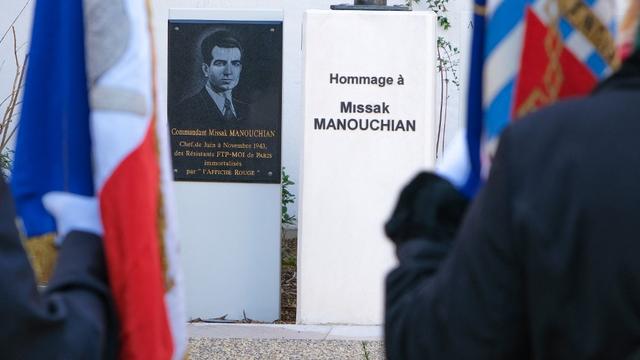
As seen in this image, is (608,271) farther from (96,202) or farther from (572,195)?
(96,202)

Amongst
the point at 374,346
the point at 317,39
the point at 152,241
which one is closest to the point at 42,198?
the point at 152,241

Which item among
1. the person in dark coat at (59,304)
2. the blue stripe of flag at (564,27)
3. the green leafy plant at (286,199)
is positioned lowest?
the green leafy plant at (286,199)

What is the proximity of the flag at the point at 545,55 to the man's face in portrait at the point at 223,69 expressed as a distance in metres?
5.60

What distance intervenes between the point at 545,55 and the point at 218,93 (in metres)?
5.72

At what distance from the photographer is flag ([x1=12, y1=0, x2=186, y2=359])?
6.35 feet

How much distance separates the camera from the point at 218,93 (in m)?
7.55

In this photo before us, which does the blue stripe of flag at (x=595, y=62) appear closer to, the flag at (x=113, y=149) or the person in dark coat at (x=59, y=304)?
the flag at (x=113, y=149)

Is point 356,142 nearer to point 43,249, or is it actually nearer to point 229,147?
point 229,147

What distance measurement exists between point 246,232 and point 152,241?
571 centimetres

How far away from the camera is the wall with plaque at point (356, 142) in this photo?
23.8ft

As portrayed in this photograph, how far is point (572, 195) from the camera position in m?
1.65

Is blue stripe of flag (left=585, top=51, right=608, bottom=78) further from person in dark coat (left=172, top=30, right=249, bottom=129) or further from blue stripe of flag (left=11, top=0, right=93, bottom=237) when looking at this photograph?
person in dark coat (left=172, top=30, right=249, bottom=129)

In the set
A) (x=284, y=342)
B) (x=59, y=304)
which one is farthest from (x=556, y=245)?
(x=284, y=342)

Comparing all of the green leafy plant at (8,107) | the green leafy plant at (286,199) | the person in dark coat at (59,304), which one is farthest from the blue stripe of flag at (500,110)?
the green leafy plant at (8,107)
